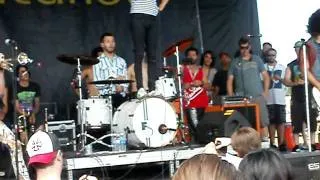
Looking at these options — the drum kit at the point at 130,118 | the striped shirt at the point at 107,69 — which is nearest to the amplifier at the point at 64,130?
the striped shirt at the point at 107,69

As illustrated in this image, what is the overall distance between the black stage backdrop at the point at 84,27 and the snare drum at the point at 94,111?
2102 mm

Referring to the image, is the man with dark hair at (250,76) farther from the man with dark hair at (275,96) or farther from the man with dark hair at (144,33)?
the man with dark hair at (144,33)

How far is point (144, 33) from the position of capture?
8.36 meters

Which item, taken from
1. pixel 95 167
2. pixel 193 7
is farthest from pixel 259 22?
pixel 95 167

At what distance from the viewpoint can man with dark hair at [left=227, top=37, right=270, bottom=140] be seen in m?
9.25

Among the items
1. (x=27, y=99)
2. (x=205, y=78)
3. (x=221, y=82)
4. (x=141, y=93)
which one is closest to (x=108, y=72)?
(x=141, y=93)

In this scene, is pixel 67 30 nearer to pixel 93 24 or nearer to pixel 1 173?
pixel 93 24

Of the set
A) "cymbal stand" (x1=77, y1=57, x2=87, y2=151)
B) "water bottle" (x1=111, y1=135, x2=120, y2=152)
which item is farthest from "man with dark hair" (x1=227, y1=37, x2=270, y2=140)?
"cymbal stand" (x1=77, y1=57, x2=87, y2=151)

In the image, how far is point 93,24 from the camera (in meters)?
10.3

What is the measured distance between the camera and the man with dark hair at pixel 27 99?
8555 millimetres

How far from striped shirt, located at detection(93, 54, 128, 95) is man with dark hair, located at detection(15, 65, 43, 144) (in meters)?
0.96

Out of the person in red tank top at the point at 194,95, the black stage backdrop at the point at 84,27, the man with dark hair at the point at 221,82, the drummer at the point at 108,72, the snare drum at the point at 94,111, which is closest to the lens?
the snare drum at the point at 94,111

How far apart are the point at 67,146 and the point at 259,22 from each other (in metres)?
4.46

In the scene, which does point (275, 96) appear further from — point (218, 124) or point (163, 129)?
point (163, 129)
